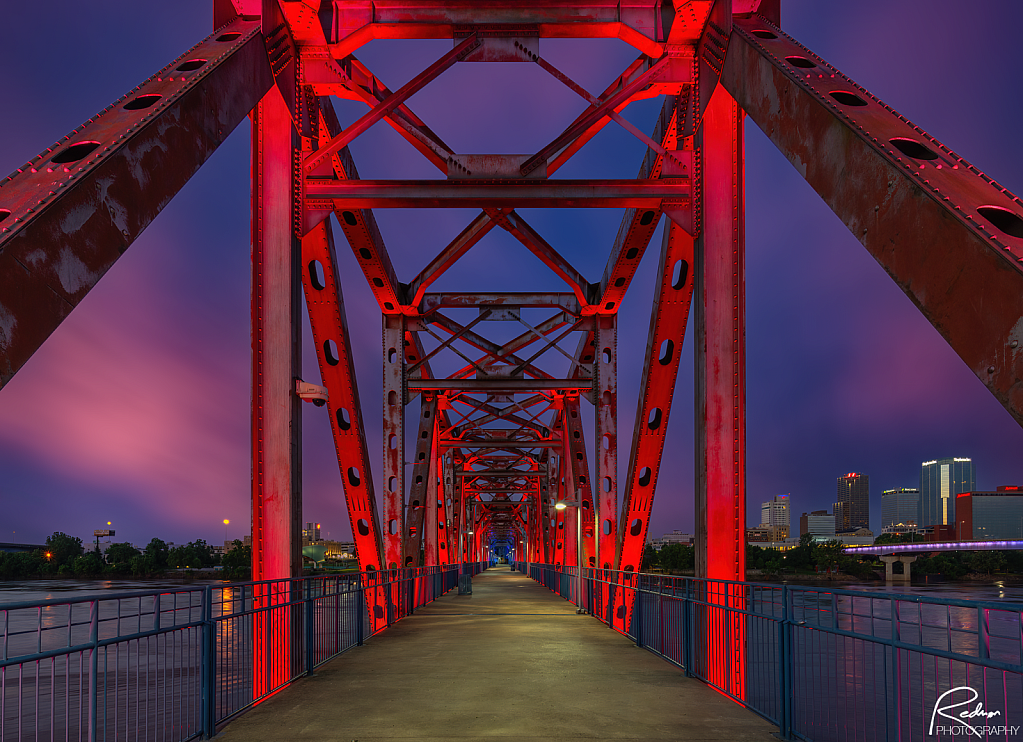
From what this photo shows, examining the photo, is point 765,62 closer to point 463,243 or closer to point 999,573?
point 463,243

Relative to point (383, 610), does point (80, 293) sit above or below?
above

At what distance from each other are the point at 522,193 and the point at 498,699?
7.08 meters

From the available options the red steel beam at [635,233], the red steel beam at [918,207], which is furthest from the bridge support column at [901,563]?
the red steel beam at [918,207]

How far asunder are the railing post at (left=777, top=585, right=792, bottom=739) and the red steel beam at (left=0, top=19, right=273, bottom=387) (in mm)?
5840

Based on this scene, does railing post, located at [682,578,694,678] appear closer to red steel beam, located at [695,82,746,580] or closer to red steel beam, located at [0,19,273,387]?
red steel beam, located at [695,82,746,580]

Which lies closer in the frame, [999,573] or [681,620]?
[681,620]

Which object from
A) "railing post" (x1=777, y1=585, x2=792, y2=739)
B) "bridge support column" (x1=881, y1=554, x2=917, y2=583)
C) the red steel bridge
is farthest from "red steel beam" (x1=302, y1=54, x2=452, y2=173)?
"bridge support column" (x1=881, y1=554, x2=917, y2=583)

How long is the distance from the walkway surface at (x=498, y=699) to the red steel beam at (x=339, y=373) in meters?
3.12

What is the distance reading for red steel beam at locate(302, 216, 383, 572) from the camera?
12.6 metres

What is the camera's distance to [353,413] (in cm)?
1392

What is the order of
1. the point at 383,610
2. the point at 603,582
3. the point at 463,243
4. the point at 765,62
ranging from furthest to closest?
the point at 463,243 < the point at 603,582 < the point at 383,610 < the point at 765,62

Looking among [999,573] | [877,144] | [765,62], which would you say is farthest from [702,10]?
[999,573]

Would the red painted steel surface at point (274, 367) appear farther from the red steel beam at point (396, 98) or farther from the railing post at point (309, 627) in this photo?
the red steel beam at point (396, 98)

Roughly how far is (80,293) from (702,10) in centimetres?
850
